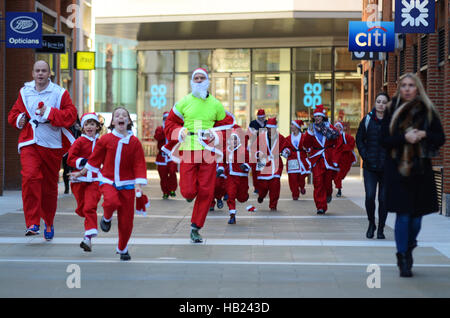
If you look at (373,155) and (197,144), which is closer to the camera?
(197,144)

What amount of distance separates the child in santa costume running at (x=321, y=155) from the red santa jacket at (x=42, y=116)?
5829 mm

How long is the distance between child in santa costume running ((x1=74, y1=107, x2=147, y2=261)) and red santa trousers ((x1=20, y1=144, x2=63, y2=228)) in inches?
72.1

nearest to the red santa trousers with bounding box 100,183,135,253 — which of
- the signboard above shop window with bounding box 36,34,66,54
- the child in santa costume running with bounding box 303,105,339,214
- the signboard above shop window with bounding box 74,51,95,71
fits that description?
the child in santa costume running with bounding box 303,105,339,214

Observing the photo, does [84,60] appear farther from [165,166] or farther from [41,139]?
[41,139]

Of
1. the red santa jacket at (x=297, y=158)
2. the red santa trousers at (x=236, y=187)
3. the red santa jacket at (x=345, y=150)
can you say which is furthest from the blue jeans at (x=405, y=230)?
the red santa jacket at (x=345, y=150)

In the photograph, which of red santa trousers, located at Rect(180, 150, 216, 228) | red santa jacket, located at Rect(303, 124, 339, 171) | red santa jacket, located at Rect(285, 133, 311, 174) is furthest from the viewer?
red santa jacket, located at Rect(285, 133, 311, 174)

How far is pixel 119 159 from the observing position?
920 centimetres

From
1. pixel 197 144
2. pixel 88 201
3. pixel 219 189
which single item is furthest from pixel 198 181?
pixel 219 189

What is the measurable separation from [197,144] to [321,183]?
530 cm

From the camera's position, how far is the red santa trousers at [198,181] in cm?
1080

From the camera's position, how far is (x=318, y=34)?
3353 centimetres

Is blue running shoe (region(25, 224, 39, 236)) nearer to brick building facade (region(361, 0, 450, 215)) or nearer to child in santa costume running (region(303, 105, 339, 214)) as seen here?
child in santa costume running (region(303, 105, 339, 214))

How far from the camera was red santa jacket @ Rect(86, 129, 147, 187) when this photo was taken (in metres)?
9.16
